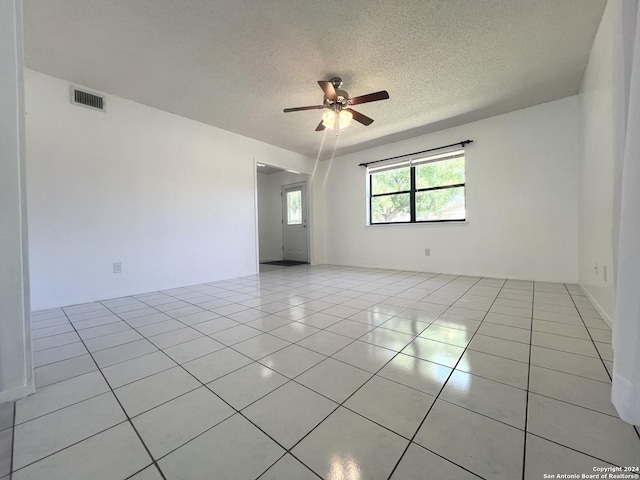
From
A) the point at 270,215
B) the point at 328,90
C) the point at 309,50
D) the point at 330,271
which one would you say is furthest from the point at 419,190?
the point at 270,215

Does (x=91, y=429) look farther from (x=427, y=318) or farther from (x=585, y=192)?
(x=585, y=192)

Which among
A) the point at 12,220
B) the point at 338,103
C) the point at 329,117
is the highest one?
the point at 338,103

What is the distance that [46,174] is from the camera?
104 inches

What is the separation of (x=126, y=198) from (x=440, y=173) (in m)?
4.81

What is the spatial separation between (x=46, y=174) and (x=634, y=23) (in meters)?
4.50

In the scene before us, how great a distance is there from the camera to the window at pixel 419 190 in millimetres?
4238

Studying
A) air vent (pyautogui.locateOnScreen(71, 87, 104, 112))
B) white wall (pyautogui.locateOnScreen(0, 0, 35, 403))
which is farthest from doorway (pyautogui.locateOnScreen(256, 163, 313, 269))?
white wall (pyautogui.locateOnScreen(0, 0, 35, 403))

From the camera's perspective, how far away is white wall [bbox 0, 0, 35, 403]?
117 centimetres

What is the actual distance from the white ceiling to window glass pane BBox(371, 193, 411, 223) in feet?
5.77

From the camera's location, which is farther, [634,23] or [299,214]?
[299,214]

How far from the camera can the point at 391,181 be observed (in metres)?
5.02

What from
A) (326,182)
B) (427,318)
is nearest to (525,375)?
(427,318)

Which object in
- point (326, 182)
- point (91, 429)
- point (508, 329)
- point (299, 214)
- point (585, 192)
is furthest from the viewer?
point (299, 214)

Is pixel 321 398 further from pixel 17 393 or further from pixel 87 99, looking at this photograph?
pixel 87 99
